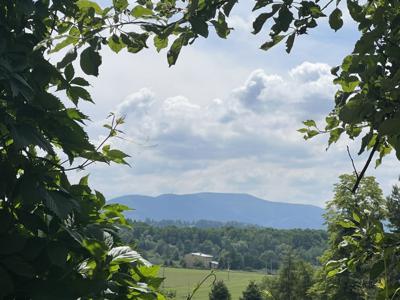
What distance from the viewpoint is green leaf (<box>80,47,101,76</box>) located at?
7.26 feet

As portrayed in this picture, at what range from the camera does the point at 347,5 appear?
2420 millimetres

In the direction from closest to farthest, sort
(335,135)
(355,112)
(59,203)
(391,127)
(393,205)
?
1. (391,127)
2. (59,203)
3. (355,112)
4. (335,135)
5. (393,205)

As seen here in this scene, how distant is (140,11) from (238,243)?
171 meters

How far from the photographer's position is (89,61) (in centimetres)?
222

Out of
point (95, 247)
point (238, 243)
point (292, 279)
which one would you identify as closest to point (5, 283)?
point (95, 247)

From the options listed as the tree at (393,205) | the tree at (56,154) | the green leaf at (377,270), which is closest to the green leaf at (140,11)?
the tree at (56,154)

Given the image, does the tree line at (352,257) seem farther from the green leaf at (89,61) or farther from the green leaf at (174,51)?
the green leaf at (89,61)

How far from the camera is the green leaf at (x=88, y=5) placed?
233cm

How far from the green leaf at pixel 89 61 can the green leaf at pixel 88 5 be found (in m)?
0.21

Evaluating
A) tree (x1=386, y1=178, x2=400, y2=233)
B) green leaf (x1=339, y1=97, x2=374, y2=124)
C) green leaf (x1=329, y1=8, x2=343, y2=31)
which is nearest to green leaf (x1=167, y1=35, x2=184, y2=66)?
green leaf (x1=329, y1=8, x2=343, y2=31)

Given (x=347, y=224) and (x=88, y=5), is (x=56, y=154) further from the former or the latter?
(x=347, y=224)

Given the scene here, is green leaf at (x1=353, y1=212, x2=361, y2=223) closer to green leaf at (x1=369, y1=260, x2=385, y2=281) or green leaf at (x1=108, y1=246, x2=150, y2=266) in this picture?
green leaf at (x1=369, y1=260, x2=385, y2=281)

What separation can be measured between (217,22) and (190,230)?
19833cm

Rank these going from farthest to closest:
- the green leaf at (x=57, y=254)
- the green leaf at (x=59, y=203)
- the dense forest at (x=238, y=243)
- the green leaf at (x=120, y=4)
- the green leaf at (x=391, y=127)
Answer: the dense forest at (x=238, y=243), the green leaf at (x=120, y=4), the green leaf at (x=57, y=254), the green leaf at (x=59, y=203), the green leaf at (x=391, y=127)
